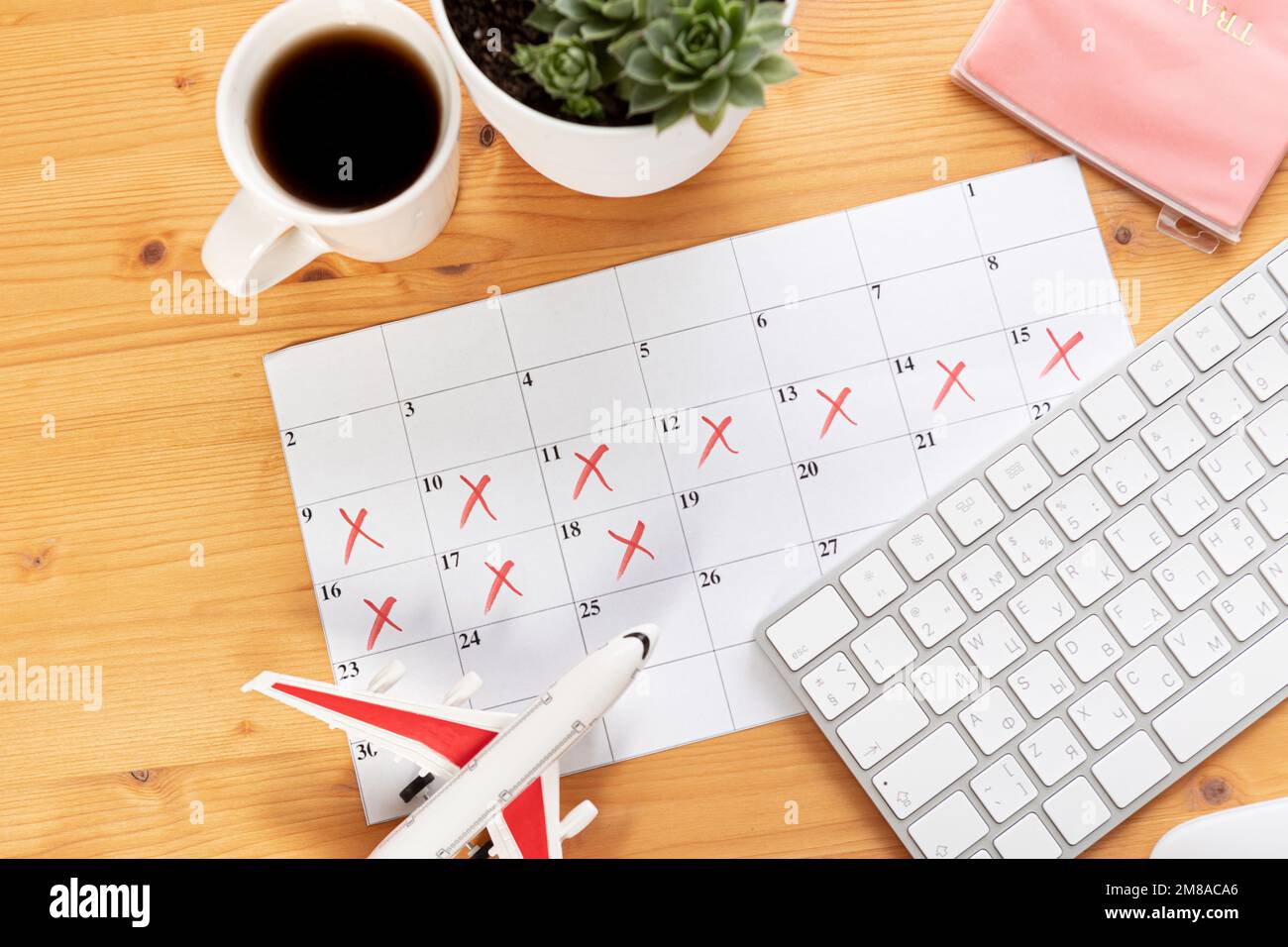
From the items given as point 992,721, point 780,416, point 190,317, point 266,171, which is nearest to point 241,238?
point 266,171

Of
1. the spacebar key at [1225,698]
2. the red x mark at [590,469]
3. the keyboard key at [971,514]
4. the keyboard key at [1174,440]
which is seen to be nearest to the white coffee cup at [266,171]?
the red x mark at [590,469]

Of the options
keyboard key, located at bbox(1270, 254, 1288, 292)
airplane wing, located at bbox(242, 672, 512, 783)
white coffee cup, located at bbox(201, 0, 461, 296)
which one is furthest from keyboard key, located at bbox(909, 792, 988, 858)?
white coffee cup, located at bbox(201, 0, 461, 296)

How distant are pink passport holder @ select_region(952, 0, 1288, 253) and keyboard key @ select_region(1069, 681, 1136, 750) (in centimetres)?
36

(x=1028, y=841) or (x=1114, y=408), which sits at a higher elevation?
(x=1114, y=408)

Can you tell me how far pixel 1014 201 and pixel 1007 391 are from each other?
146mm

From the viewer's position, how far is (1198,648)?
0.65 metres

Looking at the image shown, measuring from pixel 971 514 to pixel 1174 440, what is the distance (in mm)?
155

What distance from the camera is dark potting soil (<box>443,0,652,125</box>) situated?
525 mm

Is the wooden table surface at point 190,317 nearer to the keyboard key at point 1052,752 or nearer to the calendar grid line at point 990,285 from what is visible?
the calendar grid line at point 990,285

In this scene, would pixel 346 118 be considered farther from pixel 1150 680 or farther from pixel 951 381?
pixel 1150 680

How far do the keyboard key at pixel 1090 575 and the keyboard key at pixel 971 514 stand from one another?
0.06 metres

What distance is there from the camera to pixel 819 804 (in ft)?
2.21

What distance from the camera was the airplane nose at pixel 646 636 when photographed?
601mm
